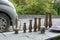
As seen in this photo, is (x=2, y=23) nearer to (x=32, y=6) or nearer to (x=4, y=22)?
(x=4, y=22)

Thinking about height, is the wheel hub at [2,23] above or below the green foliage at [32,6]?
below

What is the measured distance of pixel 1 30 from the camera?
7.75 meters

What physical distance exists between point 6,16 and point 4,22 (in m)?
0.31

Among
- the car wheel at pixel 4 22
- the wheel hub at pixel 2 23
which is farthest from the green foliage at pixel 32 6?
the wheel hub at pixel 2 23

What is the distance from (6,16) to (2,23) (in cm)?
42

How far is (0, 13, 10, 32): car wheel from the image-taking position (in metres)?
7.78

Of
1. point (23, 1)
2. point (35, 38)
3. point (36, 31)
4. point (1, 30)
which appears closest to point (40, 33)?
point (36, 31)

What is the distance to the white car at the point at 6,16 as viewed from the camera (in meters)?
7.88

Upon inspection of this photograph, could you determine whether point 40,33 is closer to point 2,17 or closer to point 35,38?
point 35,38

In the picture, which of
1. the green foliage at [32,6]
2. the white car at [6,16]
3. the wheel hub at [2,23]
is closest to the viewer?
the wheel hub at [2,23]

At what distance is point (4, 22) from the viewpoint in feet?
25.9

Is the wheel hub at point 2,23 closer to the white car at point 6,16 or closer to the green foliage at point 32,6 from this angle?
the white car at point 6,16

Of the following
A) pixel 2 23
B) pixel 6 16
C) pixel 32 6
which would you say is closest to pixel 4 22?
pixel 2 23

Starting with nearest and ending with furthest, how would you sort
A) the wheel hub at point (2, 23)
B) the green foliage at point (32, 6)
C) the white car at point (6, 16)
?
the wheel hub at point (2, 23) < the white car at point (6, 16) < the green foliage at point (32, 6)
